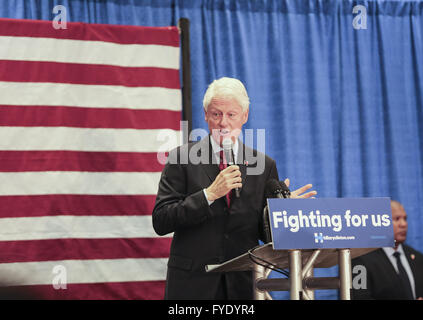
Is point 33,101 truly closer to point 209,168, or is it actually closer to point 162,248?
point 162,248

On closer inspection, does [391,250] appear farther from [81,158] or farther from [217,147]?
[81,158]

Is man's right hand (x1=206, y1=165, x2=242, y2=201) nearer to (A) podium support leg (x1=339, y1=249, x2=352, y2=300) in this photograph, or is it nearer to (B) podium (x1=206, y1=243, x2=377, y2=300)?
(B) podium (x1=206, y1=243, x2=377, y2=300)

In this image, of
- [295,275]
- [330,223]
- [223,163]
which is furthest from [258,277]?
[223,163]

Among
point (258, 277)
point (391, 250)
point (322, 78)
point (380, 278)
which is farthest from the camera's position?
point (322, 78)

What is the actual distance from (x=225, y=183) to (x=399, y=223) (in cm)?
251

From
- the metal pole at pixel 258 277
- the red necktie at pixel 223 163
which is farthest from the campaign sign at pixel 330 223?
the red necktie at pixel 223 163

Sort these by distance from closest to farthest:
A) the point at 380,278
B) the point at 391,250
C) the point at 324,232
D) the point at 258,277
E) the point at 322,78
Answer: the point at 324,232, the point at 258,277, the point at 380,278, the point at 391,250, the point at 322,78

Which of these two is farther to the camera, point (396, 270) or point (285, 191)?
point (396, 270)

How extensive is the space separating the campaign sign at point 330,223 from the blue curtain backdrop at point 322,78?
8.61 feet

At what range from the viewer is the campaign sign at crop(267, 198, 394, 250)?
1798mm

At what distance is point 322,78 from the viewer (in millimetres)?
4691

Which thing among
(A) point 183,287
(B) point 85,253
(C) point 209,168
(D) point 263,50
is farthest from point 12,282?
(D) point 263,50

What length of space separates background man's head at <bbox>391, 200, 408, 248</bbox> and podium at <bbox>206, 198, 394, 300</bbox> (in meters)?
2.47

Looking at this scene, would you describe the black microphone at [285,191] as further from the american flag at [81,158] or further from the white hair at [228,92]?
the american flag at [81,158]
